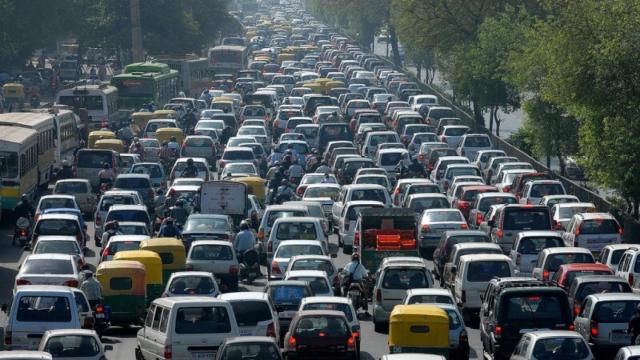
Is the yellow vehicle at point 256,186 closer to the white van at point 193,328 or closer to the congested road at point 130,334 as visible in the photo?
the congested road at point 130,334

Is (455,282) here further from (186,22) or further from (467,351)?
(186,22)

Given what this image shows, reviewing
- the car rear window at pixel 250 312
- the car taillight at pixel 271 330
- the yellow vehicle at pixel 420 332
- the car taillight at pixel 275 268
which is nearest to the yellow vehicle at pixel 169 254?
the car taillight at pixel 275 268

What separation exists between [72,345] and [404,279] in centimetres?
925

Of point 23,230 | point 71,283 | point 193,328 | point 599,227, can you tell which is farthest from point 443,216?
point 193,328

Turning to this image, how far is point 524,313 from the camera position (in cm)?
2867

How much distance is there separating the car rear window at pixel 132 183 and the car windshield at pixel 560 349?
89.7 ft

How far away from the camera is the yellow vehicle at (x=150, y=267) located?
114 ft

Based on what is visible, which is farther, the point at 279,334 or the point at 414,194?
the point at 414,194

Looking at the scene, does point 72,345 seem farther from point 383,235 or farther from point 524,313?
point 383,235

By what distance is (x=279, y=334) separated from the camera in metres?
31.1

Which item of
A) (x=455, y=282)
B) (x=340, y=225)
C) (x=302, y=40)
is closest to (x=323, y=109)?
(x=340, y=225)

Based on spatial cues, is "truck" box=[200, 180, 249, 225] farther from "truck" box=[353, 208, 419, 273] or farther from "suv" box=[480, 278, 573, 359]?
"suv" box=[480, 278, 573, 359]

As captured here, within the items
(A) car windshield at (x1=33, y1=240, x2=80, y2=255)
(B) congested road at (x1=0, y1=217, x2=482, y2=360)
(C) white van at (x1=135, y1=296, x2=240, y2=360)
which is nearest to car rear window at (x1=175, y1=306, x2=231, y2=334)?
(C) white van at (x1=135, y1=296, x2=240, y2=360)

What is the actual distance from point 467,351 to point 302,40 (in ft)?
447
